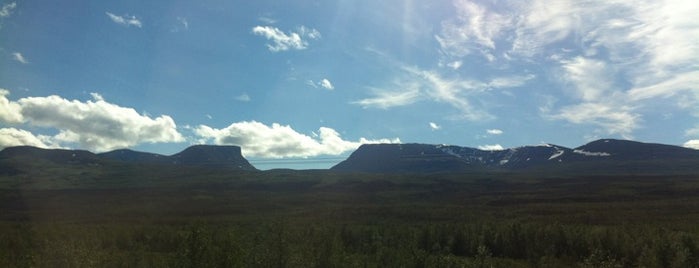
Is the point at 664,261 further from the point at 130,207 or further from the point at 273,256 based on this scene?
the point at 130,207

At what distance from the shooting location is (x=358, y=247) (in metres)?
45.0

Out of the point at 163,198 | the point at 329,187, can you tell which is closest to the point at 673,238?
the point at 163,198

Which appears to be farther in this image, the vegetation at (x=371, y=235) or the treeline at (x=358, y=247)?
the vegetation at (x=371, y=235)

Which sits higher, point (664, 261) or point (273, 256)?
point (273, 256)

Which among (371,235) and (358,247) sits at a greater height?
(371,235)

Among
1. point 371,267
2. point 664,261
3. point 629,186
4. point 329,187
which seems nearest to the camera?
point 371,267

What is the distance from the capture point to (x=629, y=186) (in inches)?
5615

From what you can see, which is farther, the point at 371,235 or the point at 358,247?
the point at 371,235

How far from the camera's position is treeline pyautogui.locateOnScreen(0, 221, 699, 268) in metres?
18.5

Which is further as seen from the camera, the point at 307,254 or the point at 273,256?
the point at 307,254

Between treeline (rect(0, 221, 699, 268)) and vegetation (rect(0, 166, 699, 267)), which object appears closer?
treeline (rect(0, 221, 699, 268))

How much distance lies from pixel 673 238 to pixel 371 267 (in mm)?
29330

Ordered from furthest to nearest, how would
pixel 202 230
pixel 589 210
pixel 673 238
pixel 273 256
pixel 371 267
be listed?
1. pixel 589 210
2. pixel 673 238
3. pixel 371 267
4. pixel 273 256
5. pixel 202 230

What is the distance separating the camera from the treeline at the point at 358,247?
1852 centimetres
